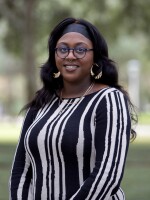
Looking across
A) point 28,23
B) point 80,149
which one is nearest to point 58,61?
point 80,149

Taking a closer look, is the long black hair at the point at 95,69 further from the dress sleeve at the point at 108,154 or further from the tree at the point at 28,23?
the tree at the point at 28,23

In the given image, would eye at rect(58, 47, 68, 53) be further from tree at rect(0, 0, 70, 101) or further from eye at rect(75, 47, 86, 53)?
tree at rect(0, 0, 70, 101)

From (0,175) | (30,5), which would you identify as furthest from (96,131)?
(30,5)

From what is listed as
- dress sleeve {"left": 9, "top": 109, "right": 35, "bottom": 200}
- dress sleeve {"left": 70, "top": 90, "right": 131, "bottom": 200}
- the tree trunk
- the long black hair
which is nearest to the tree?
the tree trunk

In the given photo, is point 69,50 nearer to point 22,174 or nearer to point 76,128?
point 76,128

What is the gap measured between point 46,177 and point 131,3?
90.5ft

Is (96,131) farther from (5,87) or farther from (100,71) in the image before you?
(5,87)

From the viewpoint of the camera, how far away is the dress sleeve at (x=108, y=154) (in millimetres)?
3309

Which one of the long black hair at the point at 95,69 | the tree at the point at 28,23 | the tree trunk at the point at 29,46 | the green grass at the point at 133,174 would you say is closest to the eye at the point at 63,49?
the long black hair at the point at 95,69

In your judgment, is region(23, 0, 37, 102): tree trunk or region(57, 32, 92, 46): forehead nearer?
region(57, 32, 92, 46): forehead

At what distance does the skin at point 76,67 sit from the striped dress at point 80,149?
0.20ft

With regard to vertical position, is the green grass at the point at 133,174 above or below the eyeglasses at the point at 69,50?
below

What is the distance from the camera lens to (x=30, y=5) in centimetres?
2895

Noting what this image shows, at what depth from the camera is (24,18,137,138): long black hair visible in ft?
11.9
